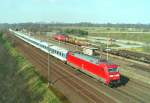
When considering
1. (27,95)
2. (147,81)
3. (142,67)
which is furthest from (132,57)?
(27,95)

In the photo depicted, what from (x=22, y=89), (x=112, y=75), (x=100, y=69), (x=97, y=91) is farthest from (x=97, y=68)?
(x=22, y=89)

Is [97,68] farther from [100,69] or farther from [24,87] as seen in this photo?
[24,87]

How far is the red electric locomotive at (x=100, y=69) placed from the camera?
37656 millimetres

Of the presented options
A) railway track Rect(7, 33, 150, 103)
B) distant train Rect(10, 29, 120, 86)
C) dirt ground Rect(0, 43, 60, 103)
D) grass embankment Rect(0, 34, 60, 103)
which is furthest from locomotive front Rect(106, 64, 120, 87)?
dirt ground Rect(0, 43, 60, 103)

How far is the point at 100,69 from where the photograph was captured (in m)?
39.0

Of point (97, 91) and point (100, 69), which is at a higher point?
point (100, 69)

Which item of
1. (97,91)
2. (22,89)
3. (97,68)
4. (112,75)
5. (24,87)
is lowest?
(22,89)

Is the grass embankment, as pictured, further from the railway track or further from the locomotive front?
the locomotive front

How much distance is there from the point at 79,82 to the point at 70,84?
5.26 ft

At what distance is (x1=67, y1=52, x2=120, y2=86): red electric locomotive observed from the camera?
37656 mm

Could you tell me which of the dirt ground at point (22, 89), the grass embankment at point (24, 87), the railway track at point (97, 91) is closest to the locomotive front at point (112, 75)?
the railway track at point (97, 91)

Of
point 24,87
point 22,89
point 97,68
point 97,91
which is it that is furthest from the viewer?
point 24,87

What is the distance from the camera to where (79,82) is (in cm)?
4272

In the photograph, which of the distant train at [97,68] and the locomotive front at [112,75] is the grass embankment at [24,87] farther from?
the locomotive front at [112,75]
